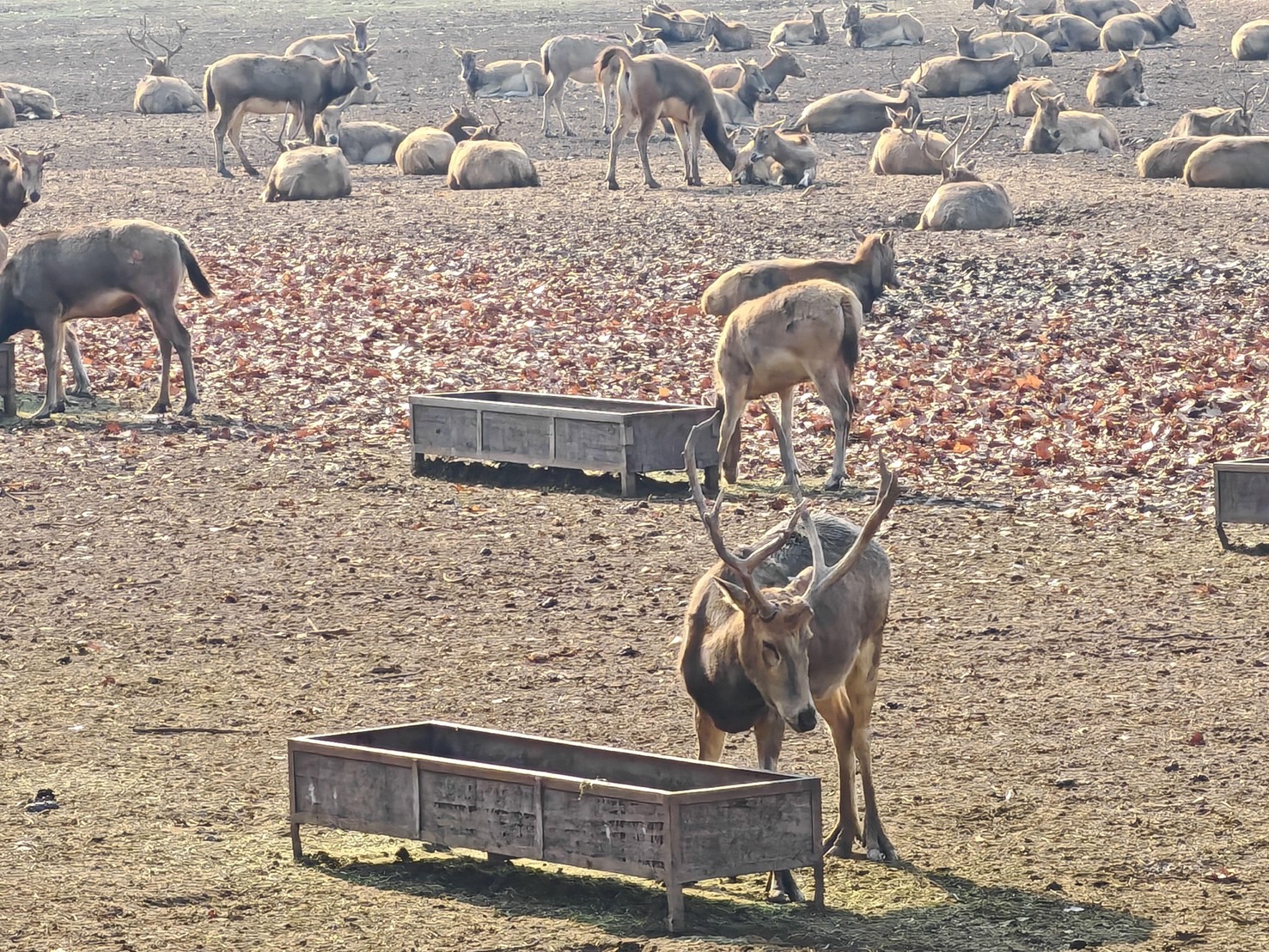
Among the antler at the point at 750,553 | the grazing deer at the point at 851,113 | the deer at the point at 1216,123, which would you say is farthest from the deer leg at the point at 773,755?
the grazing deer at the point at 851,113

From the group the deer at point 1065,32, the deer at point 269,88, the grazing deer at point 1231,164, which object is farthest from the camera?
the deer at point 1065,32

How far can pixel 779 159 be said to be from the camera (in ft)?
98.1

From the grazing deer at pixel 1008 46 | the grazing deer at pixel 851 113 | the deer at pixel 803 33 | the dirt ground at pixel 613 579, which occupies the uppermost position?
the deer at pixel 803 33

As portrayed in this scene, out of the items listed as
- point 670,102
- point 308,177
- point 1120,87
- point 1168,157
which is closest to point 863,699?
point 1168,157

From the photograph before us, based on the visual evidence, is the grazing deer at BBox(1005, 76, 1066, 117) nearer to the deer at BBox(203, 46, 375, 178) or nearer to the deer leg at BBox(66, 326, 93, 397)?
the deer at BBox(203, 46, 375, 178)

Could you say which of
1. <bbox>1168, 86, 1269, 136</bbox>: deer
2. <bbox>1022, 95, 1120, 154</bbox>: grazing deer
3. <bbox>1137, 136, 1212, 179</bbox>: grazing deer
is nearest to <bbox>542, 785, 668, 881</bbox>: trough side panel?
<bbox>1137, 136, 1212, 179</bbox>: grazing deer

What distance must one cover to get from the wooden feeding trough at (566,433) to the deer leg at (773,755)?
22.3ft

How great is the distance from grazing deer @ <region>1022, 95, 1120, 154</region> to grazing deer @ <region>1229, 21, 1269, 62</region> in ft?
41.9

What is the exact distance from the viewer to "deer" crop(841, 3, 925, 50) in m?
51.8

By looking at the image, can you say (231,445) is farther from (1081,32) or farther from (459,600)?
(1081,32)

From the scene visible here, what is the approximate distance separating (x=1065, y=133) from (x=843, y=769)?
85.8 feet

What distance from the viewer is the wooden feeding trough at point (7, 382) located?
700 inches

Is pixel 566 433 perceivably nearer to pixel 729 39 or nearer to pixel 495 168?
pixel 495 168

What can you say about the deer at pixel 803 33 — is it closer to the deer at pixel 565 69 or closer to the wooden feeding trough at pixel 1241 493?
the deer at pixel 565 69
